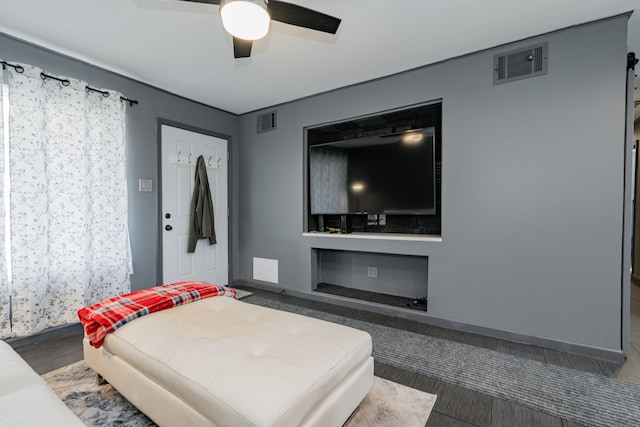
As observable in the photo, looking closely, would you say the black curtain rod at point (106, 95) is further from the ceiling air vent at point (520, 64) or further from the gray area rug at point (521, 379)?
the ceiling air vent at point (520, 64)

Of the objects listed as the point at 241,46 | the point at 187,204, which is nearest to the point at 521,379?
the point at 241,46

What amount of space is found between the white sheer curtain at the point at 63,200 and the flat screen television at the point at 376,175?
2.13 m

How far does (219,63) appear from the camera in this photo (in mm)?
2840

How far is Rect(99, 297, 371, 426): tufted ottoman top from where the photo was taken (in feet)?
3.52

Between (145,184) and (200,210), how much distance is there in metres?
0.70

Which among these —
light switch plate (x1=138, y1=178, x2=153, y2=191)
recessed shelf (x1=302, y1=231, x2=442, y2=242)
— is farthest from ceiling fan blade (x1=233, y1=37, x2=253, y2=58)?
recessed shelf (x1=302, y1=231, x2=442, y2=242)

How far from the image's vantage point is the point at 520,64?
7.99ft

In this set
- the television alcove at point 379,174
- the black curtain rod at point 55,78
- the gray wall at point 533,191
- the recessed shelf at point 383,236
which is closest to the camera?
the gray wall at point 533,191

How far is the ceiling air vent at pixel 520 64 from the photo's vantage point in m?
2.36

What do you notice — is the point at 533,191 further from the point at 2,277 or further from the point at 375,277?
the point at 2,277

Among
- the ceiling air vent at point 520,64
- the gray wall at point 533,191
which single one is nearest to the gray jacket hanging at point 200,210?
the gray wall at point 533,191

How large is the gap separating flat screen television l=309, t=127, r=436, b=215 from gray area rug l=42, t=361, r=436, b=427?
1.72 metres

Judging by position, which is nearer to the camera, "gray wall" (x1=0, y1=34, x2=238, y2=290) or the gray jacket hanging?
"gray wall" (x1=0, y1=34, x2=238, y2=290)

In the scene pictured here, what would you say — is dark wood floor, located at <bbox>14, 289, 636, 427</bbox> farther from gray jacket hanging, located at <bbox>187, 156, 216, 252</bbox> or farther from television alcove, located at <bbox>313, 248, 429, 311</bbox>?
gray jacket hanging, located at <bbox>187, 156, 216, 252</bbox>
